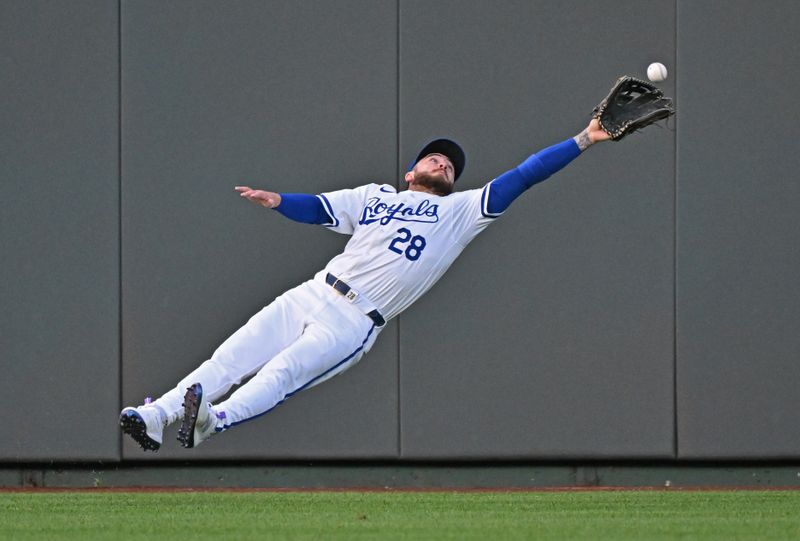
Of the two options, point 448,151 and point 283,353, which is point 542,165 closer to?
point 448,151

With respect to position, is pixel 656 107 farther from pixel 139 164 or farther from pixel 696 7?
pixel 139 164

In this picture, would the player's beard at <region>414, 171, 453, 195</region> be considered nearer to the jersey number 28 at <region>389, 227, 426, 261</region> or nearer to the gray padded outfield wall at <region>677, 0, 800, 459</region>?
the jersey number 28 at <region>389, 227, 426, 261</region>

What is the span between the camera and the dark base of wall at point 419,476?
31.1ft

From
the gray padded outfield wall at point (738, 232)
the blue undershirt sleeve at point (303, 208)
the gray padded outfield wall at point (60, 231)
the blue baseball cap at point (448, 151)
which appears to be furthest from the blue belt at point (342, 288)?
the gray padded outfield wall at point (738, 232)

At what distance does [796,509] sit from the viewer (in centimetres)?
772

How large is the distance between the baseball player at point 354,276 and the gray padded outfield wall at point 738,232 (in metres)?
3.24

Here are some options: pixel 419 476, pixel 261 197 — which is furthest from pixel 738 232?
pixel 261 197

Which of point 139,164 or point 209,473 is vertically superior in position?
point 139,164

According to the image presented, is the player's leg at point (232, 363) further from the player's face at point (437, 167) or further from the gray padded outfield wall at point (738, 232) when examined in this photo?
the gray padded outfield wall at point (738, 232)

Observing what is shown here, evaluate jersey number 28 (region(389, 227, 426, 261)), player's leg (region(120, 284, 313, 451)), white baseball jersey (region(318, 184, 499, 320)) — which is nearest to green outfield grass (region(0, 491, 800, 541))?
player's leg (region(120, 284, 313, 451))

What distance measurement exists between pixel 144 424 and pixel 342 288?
1.18 m

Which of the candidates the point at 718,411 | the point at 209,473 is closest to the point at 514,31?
the point at 718,411

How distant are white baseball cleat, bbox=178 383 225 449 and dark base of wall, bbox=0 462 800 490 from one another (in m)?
3.75

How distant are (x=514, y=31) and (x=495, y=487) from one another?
10.4ft
